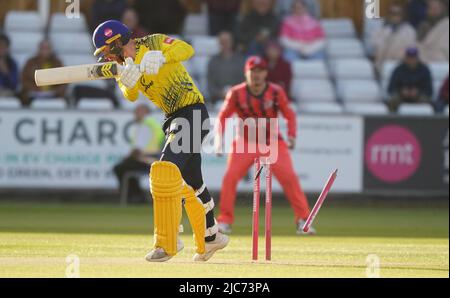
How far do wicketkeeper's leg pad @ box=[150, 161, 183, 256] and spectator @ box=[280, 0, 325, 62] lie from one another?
421 inches

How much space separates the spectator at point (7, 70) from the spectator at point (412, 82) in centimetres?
600

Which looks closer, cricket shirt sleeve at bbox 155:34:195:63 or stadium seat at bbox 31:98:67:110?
cricket shirt sleeve at bbox 155:34:195:63

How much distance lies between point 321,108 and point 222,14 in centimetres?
298

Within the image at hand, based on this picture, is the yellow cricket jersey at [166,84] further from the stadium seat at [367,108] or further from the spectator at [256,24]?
the spectator at [256,24]

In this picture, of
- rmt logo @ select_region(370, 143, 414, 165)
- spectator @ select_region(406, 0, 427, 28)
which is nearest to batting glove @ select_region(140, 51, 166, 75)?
rmt logo @ select_region(370, 143, 414, 165)

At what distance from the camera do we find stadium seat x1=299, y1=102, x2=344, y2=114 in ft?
58.5

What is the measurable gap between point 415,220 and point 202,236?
643 centimetres

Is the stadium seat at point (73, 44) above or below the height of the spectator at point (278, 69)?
above

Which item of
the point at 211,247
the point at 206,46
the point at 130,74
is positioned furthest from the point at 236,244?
the point at 206,46

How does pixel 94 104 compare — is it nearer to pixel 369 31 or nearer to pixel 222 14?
pixel 222 14

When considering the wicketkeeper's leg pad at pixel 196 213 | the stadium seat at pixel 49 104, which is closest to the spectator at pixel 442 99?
the stadium seat at pixel 49 104

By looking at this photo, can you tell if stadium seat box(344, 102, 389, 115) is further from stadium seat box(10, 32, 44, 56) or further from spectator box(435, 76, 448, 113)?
stadium seat box(10, 32, 44, 56)

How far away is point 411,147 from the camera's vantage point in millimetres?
17984

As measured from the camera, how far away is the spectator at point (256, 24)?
772 inches
